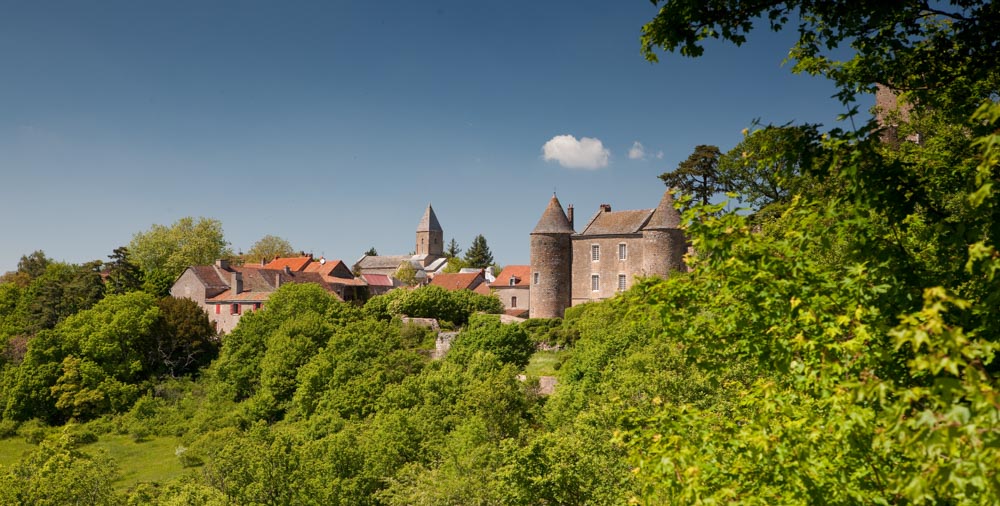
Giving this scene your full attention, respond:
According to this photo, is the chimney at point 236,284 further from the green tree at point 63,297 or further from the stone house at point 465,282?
the stone house at point 465,282

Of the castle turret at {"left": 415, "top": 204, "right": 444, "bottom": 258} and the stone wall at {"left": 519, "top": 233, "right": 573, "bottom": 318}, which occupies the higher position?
the castle turret at {"left": 415, "top": 204, "right": 444, "bottom": 258}

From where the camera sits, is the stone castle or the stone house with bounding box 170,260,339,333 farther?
the stone house with bounding box 170,260,339,333

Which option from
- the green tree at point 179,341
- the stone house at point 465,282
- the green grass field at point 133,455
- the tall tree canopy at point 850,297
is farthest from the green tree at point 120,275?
the tall tree canopy at point 850,297

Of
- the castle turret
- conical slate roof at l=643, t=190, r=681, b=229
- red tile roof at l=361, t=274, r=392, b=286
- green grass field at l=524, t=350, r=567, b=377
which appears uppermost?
the castle turret

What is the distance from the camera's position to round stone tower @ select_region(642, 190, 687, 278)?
138 feet

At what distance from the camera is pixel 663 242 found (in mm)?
42188

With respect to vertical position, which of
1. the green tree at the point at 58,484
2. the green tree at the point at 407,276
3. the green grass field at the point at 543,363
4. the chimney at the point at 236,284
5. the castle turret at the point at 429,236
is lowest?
the green tree at the point at 58,484

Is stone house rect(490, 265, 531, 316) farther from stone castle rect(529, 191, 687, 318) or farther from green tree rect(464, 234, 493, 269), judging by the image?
green tree rect(464, 234, 493, 269)

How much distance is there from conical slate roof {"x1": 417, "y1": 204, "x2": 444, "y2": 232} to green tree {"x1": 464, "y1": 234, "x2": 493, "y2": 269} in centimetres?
2073

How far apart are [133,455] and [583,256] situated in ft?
98.8

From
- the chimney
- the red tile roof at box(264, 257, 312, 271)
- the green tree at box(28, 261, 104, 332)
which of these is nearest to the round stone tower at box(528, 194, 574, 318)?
the chimney

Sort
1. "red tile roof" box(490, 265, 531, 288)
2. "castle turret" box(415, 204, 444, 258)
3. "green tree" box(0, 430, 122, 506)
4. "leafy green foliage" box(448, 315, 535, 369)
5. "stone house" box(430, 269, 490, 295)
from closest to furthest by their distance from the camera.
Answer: "green tree" box(0, 430, 122, 506) → "leafy green foliage" box(448, 315, 535, 369) → "red tile roof" box(490, 265, 531, 288) → "stone house" box(430, 269, 490, 295) → "castle turret" box(415, 204, 444, 258)

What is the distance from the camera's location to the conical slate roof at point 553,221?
152ft

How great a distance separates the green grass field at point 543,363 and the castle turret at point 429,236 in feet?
307
